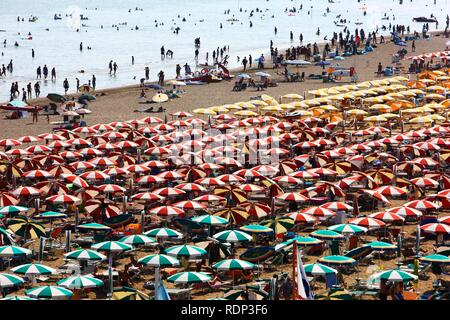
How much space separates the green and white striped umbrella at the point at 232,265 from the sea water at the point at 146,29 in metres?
38.2

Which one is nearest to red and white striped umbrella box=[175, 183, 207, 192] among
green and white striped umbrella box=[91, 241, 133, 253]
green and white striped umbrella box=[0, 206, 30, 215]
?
green and white striped umbrella box=[0, 206, 30, 215]

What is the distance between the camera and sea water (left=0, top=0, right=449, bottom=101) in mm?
72125

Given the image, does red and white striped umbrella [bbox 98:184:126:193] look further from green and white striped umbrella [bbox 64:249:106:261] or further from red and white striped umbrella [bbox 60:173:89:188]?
green and white striped umbrella [bbox 64:249:106:261]

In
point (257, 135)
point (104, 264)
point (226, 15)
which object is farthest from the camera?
point (226, 15)

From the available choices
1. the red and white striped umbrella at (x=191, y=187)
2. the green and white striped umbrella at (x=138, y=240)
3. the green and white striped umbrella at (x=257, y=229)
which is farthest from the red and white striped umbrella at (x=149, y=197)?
the green and white striped umbrella at (x=138, y=240)

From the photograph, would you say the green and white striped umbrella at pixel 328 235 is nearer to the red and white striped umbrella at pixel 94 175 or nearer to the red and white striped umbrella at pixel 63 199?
the red and white striped umbrella at pixel 63 199

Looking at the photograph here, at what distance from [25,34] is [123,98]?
55007 mm

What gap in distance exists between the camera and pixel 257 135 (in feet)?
109

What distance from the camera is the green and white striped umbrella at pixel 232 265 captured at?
18.3 m

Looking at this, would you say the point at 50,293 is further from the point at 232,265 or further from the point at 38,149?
the point at 38,149

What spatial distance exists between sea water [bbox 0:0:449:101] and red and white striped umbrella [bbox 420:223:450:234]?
123ft

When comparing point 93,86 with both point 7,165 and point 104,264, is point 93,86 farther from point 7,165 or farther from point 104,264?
point 104,264

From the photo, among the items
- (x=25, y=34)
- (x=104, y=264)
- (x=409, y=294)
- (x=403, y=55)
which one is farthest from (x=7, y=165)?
(x=25, y=34)

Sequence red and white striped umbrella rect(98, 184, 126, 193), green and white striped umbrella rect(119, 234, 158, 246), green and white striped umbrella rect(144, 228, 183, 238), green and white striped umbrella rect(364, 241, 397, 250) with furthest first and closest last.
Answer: red and white striped umbrella rect(98, 184, 126, 193) < green and white striped umbrella rect(144, 228, 183, 238) < green and white striped umbrella rect(364, 241, 397, 250) < green and white striped umbrella rect(119, 234, 158, 246)
